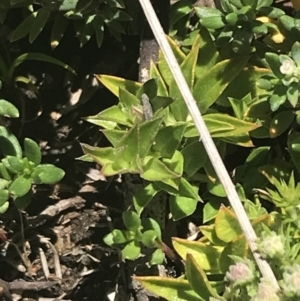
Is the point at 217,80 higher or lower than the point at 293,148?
higher

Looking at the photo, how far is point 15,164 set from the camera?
2094 millimetres

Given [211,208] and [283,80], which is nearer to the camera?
[283,80]

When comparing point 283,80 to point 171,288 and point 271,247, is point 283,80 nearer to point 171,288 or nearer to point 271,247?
point 271,247

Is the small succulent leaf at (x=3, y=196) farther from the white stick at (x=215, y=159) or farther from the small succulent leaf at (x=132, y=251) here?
the white stick at (x=215, y=159)

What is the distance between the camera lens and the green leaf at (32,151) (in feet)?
6.87

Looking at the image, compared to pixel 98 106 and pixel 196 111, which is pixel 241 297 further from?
pixel 98 106

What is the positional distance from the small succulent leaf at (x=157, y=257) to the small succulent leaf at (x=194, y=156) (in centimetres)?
26

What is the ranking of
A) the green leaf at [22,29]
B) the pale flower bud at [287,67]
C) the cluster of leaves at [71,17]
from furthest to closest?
the green leaf at [22,29] → the cluster of leaves at [71,17] → the pale flower bud at [287,67]

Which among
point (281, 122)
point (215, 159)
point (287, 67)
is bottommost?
point (281, 122)

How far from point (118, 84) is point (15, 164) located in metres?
0.38

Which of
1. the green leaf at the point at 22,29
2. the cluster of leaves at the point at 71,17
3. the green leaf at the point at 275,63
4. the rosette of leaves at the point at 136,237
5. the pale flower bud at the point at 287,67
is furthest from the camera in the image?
the green leaf at the point at 22,29

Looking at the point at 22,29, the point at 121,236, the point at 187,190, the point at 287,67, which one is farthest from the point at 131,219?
the point at 22,29

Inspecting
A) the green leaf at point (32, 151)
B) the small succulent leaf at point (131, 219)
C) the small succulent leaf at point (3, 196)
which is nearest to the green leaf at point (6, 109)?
the green leaf at point (32, 151)

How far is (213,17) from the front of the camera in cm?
205
